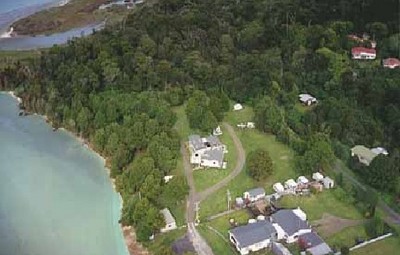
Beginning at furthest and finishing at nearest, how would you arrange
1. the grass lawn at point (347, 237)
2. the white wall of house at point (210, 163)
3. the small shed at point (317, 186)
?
the white wall of house at point (210, 163) → the small shed at point (317, 186) → the grass lawn at point (347, 237)

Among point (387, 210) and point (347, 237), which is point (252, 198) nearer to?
point (347, 237)

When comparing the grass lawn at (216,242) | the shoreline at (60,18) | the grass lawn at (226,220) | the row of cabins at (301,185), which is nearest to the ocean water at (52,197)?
the grass lawn at (216,242)

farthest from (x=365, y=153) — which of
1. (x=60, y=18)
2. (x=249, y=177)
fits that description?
(x=60, y=18)

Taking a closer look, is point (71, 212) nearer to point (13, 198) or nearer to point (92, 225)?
point (92, 225)

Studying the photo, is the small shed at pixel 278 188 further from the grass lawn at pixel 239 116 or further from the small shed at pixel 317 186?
the grass lawn at pixel 239 116

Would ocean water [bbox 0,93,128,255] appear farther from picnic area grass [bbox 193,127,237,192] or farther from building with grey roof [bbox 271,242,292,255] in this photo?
building with grey roof [bbox 271,242,292,255]

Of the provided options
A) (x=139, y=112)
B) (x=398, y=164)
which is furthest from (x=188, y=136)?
(x=398, y=164)

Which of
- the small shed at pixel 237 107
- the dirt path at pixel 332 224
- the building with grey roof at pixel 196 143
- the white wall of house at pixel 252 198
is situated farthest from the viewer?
the small shed at pixel 237 107
